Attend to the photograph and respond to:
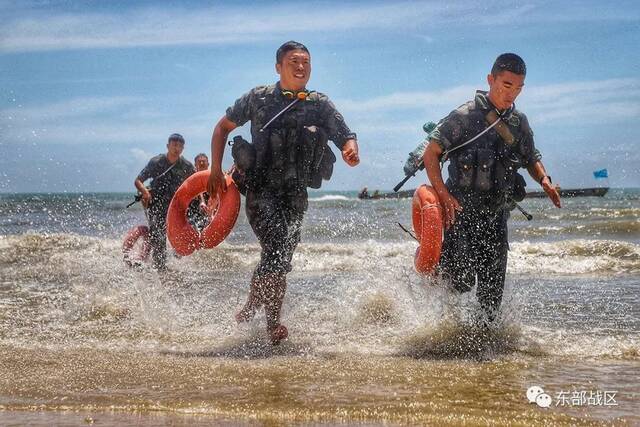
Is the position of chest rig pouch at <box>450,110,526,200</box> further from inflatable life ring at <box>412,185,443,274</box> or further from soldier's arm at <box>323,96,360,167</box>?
soldier's arm at <box>323,96,360,167</box>

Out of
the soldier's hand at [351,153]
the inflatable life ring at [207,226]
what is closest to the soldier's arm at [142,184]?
the inflatable life ring at [207,226]

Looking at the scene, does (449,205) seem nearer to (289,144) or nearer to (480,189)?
(480,189)

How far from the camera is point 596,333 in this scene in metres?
5.56

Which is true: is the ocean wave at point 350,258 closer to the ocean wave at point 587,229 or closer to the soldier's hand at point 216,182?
the soldier's hand at point 216,182

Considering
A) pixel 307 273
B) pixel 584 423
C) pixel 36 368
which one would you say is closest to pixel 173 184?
pixel 307 273

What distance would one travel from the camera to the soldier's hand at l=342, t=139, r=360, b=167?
5.04 m

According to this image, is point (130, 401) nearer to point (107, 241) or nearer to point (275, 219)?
point (275, 219)

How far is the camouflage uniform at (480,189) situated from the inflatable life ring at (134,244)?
5.50 metres

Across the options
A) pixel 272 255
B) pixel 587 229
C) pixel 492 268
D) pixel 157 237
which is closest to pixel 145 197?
pixel 157 237

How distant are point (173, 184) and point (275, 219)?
210 inches

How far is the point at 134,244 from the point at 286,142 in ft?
17.7

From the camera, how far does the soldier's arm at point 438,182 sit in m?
4.90

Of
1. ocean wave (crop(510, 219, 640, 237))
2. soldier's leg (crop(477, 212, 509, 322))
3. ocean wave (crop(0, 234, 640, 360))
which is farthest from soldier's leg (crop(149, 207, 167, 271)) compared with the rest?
ocean wave (crop(510, 219, 640, 237))

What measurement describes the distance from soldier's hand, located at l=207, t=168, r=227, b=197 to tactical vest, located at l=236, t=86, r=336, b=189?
8.9 inches
